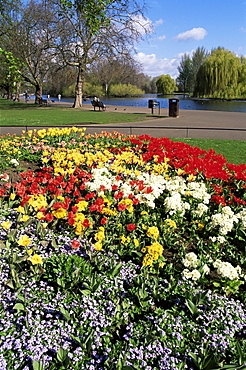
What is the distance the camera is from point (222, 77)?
46.8m

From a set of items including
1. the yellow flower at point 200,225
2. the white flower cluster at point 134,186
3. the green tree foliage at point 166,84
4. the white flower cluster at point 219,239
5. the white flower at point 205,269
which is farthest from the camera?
the green tree foliage at point 166,84

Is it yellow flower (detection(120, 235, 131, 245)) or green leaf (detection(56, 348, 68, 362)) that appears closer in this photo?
green leaf (detection(56, 348, 68, 362))

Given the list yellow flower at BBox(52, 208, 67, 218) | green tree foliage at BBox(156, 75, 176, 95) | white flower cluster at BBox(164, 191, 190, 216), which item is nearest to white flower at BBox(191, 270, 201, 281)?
white flower cluster at BBox(164, 191, 190, 216)

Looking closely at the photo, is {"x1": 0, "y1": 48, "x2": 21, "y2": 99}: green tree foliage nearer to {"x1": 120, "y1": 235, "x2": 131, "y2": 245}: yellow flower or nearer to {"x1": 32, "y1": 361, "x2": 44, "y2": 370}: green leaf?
{"x1": 120, "y1": 235, "x2": 131, "y2": 245}: yellow flower

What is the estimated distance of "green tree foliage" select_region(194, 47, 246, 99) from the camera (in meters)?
45.2

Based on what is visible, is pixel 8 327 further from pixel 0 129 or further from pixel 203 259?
pixel 0 129

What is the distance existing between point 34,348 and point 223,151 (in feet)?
26.1

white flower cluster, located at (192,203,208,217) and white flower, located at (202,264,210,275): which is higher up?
white flower cluster, located at (192,203,208,217)

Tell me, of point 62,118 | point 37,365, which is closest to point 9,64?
point 62,118

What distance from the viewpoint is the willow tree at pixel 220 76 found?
45184 mm

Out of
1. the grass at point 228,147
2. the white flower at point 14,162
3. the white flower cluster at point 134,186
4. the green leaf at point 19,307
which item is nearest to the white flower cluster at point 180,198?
the white flower cluster at point 134,186

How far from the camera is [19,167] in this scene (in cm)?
605

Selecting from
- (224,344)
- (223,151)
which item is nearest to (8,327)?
(224,344)

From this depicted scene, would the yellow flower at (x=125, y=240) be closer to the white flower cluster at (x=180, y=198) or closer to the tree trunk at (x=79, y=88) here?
the white flower cluster at (x=180, y=198)
